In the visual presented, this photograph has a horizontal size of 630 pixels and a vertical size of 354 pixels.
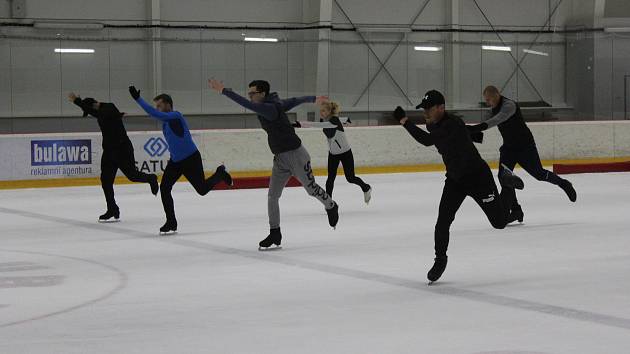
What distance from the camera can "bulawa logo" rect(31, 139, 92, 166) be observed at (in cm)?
2156

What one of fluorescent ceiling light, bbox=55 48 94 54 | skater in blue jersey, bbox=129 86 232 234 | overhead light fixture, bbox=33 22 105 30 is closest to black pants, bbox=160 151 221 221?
skater in blue jersey, bbox=129 86 232 234

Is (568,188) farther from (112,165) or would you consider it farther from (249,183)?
(249,183)

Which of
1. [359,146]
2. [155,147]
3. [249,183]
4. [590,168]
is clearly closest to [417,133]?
[249,183]

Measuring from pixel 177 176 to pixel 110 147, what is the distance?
206 cm

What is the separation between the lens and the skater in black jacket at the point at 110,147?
47.3ft

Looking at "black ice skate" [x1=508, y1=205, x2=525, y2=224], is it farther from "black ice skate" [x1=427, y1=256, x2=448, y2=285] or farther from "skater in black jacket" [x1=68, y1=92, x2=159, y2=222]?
"skater in black jacket" [x1=68, y1=92, x2=159, y2=222]

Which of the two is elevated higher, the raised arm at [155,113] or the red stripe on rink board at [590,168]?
the raised arm at [155,113]

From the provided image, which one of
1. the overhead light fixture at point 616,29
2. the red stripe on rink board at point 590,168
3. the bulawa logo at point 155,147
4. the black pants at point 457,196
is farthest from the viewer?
the overhead light fixture at point 616,29

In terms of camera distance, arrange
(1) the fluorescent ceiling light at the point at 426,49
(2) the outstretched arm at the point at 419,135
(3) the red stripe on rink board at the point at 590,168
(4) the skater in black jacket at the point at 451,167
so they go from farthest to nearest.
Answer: (1) the fluorescent ceiling light at the point at 426,49
(3) the red stripe on rink board at the point at 590,168
(4) the skater in black jacket at the point at 451,167
(2) the outstretched arm at the point at 419,135

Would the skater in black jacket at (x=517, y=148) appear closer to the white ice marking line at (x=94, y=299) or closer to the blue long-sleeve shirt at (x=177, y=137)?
the blue long-sleeve shirt at (x=177, y=137)

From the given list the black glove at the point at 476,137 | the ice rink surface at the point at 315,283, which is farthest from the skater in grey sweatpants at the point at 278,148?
the black glove at the point at 476,137

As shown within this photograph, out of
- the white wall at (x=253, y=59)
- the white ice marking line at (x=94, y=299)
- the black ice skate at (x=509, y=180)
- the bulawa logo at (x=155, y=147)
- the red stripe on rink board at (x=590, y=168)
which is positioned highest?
the white wall at (x=253, y=59)

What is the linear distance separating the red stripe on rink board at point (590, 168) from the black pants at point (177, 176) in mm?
10604

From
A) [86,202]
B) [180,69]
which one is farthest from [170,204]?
[180,69]
